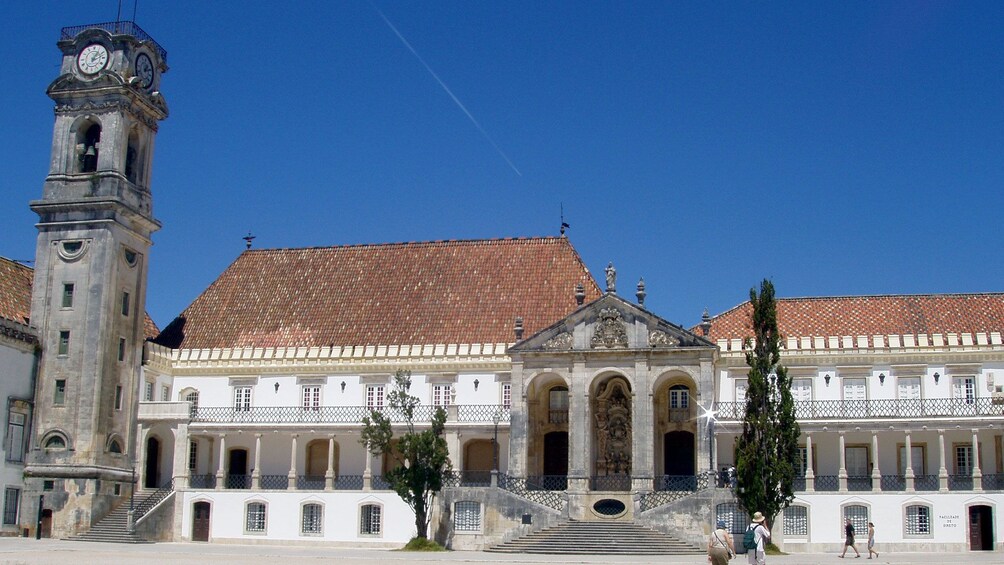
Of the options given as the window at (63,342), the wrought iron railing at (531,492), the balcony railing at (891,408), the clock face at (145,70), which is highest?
the clock face at (145,70)

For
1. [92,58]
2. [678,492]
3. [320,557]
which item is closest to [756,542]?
[320,557]

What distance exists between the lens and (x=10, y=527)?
4459 centimetres

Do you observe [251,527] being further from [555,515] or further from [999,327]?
[999,327]

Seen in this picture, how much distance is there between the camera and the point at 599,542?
3884cm

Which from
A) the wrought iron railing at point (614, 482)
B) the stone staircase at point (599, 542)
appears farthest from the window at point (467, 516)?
the wrought iron railing at point (614, 482)

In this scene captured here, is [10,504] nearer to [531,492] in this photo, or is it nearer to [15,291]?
[15,291]

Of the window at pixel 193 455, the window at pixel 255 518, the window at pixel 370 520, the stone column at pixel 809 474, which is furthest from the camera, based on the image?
the window at pixel 193 455

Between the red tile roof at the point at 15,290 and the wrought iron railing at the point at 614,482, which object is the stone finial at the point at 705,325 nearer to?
the wrought iron railing at the point at 614,482

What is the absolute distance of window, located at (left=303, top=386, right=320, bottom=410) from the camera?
162 ft

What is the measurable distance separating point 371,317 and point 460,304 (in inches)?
149

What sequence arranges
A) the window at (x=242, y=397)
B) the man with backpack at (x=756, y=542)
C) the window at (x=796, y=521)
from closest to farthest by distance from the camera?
the man with backpack at (x=756, y=542)
the window at (x=796, y=521)
the window at (x=242, y=397)

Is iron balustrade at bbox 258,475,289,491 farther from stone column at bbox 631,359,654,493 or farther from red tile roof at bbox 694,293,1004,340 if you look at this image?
red tile roof at bbox 694,293,1004,340

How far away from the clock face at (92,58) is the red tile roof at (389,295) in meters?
11.1

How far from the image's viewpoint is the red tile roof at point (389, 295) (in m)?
50.2
